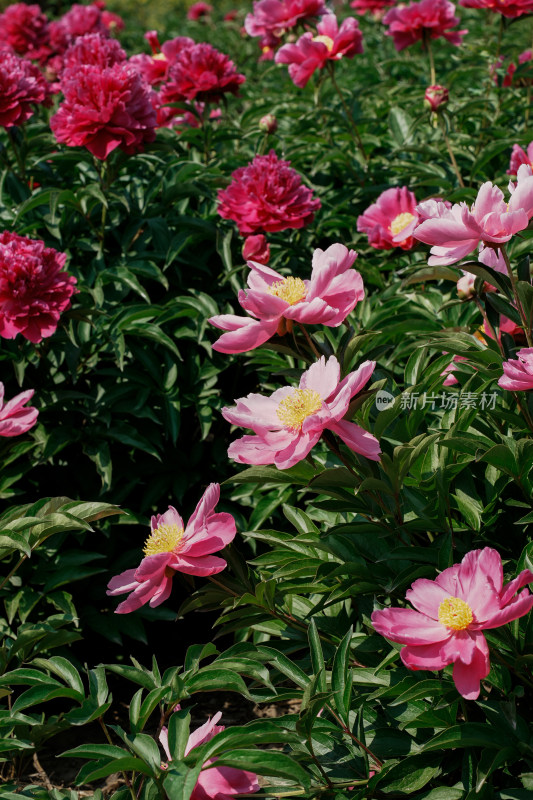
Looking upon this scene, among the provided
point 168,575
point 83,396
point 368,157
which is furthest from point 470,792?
point 368,157

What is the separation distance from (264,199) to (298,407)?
1.03m

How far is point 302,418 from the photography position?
1.18m

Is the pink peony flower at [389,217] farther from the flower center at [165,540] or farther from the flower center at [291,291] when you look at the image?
the flower center at [165,540]

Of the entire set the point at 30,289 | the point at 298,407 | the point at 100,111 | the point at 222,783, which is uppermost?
the point at 100,111

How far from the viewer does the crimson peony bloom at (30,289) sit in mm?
1864

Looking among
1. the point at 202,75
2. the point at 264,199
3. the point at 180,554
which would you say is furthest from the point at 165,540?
the point at 202,75

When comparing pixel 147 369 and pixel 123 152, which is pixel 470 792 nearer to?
pixel 147 369

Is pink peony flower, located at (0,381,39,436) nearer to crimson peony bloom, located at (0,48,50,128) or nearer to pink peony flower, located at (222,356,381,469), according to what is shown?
pink peony flower, located at (222,356,381,469)

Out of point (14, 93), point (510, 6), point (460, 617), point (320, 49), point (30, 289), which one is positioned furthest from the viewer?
point (320, 49)

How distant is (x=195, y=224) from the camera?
2363 mm

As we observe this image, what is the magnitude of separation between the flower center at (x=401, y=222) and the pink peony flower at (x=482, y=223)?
817 mm

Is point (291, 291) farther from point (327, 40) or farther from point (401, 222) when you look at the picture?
point (327, 40)

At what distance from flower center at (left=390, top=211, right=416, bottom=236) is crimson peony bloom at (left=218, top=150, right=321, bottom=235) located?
0.78ft

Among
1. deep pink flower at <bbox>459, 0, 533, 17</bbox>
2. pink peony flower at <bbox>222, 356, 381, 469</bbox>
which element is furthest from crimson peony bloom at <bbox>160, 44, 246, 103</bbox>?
pink peony flower at <bbox>222, 356, 381, 469</bbox>
